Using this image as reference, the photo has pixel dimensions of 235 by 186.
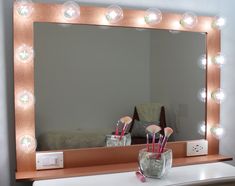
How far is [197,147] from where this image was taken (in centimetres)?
154

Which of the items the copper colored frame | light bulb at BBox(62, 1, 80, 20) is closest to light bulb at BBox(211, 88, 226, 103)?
the copper colored frame

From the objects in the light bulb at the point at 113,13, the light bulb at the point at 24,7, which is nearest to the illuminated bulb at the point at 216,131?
the light bulb at the point at 113,13

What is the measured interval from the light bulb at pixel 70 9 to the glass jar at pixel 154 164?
695 millimetres

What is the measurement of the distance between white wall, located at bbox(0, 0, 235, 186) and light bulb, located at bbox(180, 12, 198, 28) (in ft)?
0.16

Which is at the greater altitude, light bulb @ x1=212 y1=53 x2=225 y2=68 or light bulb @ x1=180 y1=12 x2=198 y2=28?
light bulb @ x1=180 y1=12 x2=198 y2=28

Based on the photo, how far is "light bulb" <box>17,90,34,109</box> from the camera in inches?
49.8

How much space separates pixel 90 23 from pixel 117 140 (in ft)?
1.89

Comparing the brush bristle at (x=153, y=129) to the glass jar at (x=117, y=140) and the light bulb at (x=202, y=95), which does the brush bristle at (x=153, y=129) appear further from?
the light bulb at (x=202, y=95)

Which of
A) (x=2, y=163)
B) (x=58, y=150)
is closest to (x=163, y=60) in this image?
(x=58, y=150)

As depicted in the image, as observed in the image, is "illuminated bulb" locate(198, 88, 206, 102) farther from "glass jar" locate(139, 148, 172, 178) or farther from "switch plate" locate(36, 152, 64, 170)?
"switch plate" locate(36, 152, 64, 170)

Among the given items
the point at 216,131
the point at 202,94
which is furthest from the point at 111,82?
the point at 216,131

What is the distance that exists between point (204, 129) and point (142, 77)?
45 cm

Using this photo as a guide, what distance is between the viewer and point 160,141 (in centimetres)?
140

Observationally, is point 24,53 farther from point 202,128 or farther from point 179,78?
point 202,128
